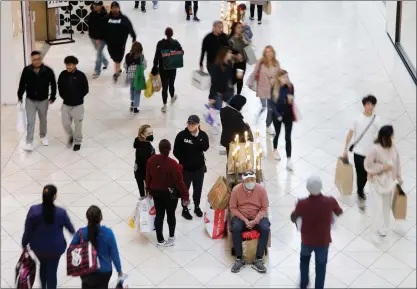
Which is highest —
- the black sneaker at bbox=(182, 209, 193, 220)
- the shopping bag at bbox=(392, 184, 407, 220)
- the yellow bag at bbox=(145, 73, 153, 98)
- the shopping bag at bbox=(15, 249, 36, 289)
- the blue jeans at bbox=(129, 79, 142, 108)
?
the yellow bag at bbox=(145, 73, 153, 98)

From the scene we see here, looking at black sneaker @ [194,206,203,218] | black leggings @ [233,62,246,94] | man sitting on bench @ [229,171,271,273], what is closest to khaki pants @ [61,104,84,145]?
black leggings @ [233,62,246,94]

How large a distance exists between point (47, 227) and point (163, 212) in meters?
1.81

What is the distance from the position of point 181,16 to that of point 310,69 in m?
4.69

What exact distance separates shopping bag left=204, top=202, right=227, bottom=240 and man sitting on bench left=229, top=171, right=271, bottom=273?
0.58 metres

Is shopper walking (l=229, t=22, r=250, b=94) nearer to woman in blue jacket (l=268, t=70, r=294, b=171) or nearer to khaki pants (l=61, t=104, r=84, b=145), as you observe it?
woman in blue jacket (l=268, t=70, r=294, b=171)

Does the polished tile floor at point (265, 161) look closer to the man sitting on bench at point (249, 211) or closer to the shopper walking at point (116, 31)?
the man sitting on bench at point (249, 211)

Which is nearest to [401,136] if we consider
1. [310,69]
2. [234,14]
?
[310,69]

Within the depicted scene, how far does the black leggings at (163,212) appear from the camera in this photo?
32.4 feet

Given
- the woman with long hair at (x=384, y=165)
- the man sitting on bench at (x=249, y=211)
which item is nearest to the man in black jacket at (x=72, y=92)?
the man sitting on bench at (x=249, y=211)

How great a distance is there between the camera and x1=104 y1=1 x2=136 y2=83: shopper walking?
14934mm

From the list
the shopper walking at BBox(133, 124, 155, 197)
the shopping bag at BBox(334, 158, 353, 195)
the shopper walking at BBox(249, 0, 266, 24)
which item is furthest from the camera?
the shopper walking at BBox(249, 0, 266, 24)

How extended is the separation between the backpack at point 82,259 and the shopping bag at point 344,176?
4.06 m

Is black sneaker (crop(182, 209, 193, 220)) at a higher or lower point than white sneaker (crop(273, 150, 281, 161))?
lower

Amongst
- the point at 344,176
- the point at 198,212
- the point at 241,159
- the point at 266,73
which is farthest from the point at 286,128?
the point at 198,212
